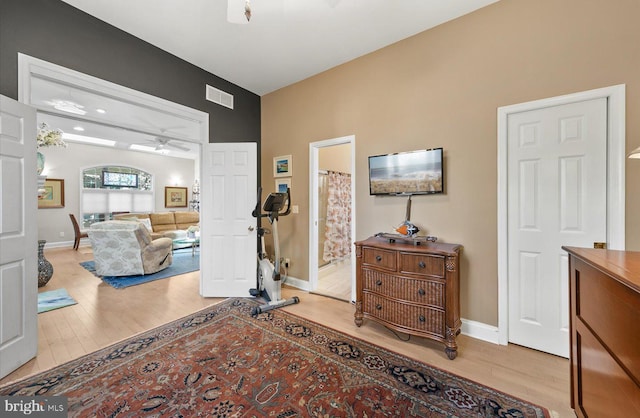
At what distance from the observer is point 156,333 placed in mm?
2328

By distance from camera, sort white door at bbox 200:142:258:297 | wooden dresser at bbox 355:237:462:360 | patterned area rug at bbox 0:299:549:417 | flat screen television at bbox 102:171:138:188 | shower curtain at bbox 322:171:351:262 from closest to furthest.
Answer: patterned area rug at bbox 0:299:549:417
wooden dresser at bbox 355:237:462:360
white door at bbox 200:142:258:297
shower curtain at bbox 322:171:351:262
flat screen television at bbox 102:171:138:188

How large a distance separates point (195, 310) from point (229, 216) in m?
1.22

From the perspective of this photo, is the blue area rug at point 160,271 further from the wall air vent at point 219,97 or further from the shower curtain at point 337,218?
the wall air vent at point 219,97

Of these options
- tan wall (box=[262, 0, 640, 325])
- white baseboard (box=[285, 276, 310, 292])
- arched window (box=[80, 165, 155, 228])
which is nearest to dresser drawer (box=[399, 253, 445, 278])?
tan wall (box=[262, 0, 640, 325])

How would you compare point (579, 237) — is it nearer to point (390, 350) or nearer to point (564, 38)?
point (564, 38)

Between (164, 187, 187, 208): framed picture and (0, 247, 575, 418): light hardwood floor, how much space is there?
5.19 m

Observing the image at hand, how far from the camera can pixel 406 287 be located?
6.99ft

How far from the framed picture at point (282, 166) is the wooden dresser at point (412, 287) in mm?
1817

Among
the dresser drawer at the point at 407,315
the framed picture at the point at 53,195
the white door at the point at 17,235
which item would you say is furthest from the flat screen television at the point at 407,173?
the framed picture at the point at 53,195

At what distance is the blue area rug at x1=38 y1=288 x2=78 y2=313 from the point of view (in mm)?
2927

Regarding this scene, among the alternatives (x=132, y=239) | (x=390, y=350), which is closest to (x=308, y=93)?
(x=390, y=350)

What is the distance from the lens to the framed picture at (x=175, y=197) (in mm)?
8756

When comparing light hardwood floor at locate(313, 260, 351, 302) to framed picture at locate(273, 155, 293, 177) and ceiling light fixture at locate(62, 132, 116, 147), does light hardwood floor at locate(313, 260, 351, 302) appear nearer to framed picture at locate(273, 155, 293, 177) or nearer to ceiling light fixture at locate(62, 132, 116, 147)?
framed picture at locate(273, 155, 293, 177)

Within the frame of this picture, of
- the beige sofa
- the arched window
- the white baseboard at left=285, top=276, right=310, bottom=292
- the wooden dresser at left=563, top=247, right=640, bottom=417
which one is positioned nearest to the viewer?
the wooden dresser at left=563, top=247, right=640, bottom=417
